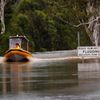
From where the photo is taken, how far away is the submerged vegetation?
6302cm

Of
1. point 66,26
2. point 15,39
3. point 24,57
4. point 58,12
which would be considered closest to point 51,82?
point 24,57

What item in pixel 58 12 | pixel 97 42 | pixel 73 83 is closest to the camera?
pixel 73 83

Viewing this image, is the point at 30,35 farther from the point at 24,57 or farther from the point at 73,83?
the point at 73,83

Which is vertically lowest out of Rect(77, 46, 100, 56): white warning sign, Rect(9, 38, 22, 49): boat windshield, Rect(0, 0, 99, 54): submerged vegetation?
Rect(77, 46, 100, 56): white warning sign

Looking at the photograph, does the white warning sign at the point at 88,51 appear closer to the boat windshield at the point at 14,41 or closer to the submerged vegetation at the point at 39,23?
the boat windshield at the point at 14,41

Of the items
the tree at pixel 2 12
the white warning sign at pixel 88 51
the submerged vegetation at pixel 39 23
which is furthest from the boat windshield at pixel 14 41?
the white warning sign at pixel 88 51

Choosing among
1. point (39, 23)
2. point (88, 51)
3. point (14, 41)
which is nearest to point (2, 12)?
point (39, 23)

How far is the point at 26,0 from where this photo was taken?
2753 inches

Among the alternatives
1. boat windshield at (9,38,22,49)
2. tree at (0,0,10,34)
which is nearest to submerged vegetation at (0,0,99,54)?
tree at (0,0,10,34)

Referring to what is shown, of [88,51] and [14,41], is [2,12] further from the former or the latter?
[88,51]

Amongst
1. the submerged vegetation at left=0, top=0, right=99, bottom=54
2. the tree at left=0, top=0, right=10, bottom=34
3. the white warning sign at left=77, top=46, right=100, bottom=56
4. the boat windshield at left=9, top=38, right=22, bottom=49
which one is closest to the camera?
the white warning sign at left=77, top=46, right=100, bottom=56

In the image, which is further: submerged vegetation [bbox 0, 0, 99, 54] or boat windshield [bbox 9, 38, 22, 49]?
submerged vegetation [bbox 0, 0, 99, 54]

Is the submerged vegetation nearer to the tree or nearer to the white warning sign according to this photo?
the tree

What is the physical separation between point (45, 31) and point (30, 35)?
284 cm
